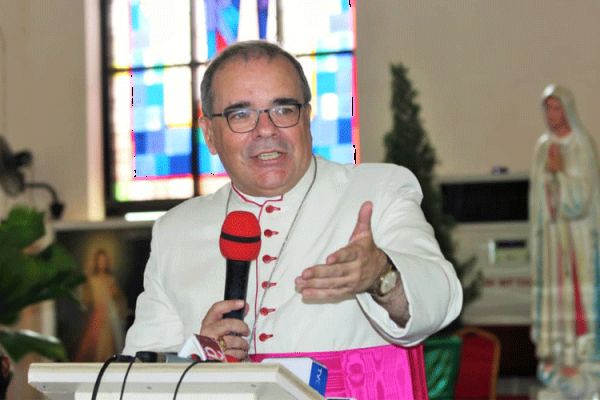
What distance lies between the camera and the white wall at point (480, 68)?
408 inches

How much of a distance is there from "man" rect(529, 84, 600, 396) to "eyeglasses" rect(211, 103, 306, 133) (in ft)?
20.8

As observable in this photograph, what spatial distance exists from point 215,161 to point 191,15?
57.0 inches

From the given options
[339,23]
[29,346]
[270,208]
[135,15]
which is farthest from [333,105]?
[270,208]

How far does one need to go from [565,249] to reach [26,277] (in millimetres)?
3620

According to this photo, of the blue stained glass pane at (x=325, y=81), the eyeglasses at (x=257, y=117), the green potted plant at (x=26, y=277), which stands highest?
the blue stained glass pane at (x=325, y=81)

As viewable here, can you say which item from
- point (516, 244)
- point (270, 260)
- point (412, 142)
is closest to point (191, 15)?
point (412, 142)

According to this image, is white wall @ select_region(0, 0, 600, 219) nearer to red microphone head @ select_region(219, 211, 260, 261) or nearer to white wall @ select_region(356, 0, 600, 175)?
white wall @ select_region(356, 0, 600, 175)

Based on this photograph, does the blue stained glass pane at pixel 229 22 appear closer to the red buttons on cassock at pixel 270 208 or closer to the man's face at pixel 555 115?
the man's face at pixel 555 115

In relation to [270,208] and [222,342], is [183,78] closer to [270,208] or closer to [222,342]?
[270,208]

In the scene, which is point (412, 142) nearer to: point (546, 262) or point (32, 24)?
point (546, 262)

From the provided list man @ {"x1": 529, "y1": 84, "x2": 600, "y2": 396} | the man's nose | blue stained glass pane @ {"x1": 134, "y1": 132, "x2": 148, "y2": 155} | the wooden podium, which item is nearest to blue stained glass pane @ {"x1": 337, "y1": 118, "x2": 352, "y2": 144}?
blue stained glass pane @ {"x1": 134, "y1": 132, "x2": 148, "y2": 155}

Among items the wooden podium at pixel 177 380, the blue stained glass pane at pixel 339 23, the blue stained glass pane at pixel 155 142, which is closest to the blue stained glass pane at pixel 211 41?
the blue stained glass pane at pixel 155 142

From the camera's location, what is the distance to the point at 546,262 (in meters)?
8.76

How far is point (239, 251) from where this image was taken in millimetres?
2232
